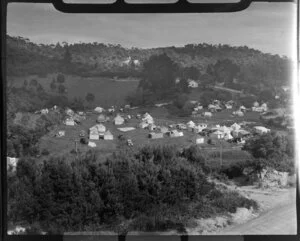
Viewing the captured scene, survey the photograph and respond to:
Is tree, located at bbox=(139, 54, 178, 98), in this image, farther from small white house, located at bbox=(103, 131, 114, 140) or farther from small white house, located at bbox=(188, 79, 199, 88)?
small white house, located at bbox=(103, 131, 114, 140)

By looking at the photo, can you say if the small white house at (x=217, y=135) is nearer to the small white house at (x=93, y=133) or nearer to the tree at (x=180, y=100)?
the tree at (x=180, y=100)

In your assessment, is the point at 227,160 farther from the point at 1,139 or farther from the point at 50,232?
the point at 1,139

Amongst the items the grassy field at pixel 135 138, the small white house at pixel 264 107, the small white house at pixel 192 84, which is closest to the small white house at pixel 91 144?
the grassy field at pixel 135 138

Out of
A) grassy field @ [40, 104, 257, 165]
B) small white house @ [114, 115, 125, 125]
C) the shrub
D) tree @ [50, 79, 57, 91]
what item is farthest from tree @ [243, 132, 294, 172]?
tree @ [50, 79, 57, 91]

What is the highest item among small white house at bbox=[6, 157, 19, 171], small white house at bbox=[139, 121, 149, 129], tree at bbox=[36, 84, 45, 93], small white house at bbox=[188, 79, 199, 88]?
small white house at bbox=[188, 79, 199, 88]

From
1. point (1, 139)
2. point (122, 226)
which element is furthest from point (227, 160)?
point (1, 139)
